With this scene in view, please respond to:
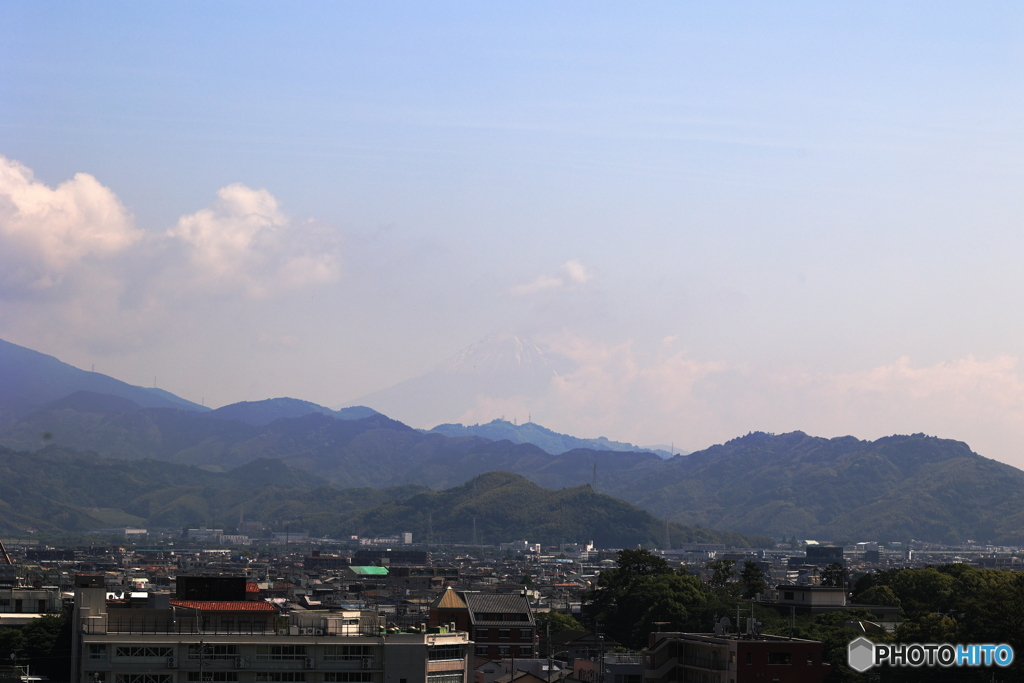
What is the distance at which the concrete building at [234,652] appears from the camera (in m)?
44.7

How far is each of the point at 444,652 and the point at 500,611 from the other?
31.3 meters

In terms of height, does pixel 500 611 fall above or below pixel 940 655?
below

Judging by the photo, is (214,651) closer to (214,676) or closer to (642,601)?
(214,676)

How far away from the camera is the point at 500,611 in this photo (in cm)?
7994

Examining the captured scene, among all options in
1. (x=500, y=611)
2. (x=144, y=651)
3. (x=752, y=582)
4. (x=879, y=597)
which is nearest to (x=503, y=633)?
(x=500, y=611)

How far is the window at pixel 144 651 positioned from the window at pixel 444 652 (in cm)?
918

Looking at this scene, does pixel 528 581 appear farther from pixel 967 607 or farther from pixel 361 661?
pixel 361 661

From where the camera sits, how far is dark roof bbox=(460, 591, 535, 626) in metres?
78.8

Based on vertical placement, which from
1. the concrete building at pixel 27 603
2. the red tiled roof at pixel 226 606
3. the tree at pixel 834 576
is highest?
the red tiled roof at pixel 226 606

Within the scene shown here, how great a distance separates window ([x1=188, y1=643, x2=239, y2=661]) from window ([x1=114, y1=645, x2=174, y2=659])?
0.70m

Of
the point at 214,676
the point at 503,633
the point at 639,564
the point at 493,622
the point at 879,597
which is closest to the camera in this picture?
the point at 214,676

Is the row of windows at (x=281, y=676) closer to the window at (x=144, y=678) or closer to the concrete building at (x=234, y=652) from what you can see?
the concrete building at (x=234, y=652)

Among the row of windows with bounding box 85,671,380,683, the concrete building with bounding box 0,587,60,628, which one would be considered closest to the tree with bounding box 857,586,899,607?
the concrete building with bounding box 0,587,60,628

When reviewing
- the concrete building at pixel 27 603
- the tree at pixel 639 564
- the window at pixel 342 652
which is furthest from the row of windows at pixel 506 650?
the tree at pixel 639 564
